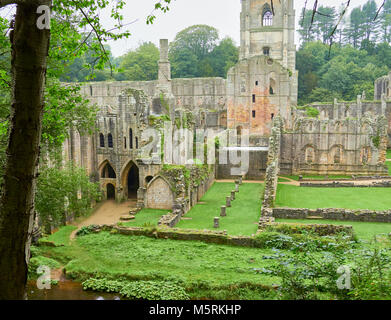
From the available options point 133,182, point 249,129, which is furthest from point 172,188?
point 249,129

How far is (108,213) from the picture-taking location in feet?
79.5

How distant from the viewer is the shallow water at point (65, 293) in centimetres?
810

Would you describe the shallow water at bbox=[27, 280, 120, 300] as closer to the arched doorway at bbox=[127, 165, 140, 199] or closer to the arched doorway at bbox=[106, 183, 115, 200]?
the arched doorway at bbox=[106, 183, 115, 200]

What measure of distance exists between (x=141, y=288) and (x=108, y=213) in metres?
16.3

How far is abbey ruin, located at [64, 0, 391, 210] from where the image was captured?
24.5 meters

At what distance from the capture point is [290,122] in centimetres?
3853

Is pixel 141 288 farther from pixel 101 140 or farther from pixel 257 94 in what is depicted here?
pixel 257 94

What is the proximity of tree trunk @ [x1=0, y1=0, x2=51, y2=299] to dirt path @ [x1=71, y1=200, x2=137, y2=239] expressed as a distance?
52.9ft

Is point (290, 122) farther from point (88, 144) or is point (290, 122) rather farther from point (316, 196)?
point (88, 144)

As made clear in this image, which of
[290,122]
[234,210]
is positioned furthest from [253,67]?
[234,210]

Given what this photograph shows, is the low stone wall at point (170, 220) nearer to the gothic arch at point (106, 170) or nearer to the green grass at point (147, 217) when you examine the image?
the green grass at point (147, 217)

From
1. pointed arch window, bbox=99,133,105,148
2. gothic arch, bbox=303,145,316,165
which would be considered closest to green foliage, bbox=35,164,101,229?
pointed arch window, bbox=99,133,105,148

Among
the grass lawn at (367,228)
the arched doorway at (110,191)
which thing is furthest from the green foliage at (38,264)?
the arched doorway at (110,191)
